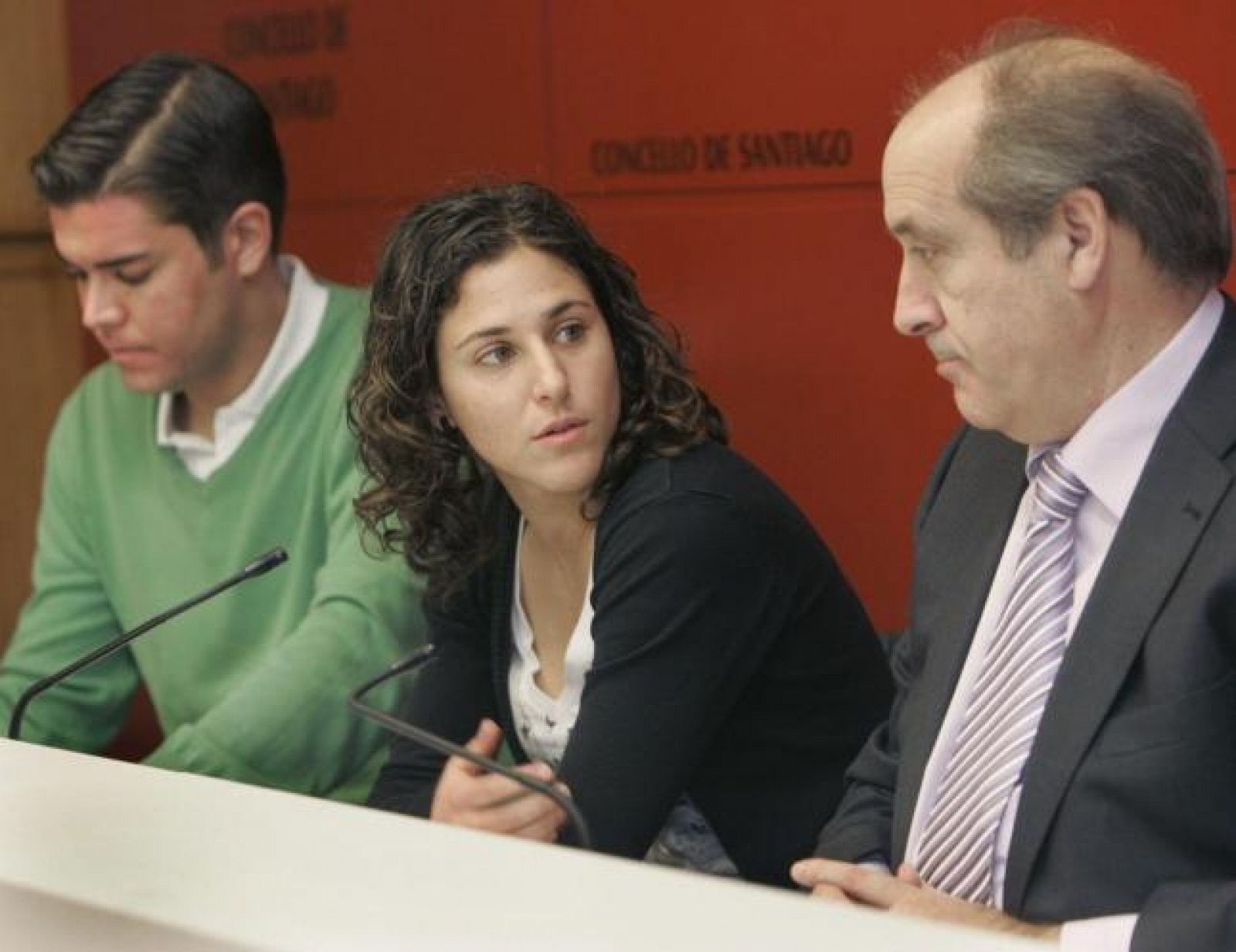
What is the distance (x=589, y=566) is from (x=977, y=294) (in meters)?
0.67

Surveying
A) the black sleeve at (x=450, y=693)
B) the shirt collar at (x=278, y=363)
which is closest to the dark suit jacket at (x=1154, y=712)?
the black sleeve at (x=450, y=693)

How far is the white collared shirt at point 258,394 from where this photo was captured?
2865mm

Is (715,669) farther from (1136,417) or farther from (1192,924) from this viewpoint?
(1192,924)

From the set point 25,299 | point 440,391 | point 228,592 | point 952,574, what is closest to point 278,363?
point 228,592

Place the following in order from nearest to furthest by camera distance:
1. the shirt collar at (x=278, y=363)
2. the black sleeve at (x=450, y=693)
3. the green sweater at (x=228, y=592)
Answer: the black sleeve at (x=450, y=693) < the green sweater at (x=228, y=592) < the shirt collar at (x=278, y=363)

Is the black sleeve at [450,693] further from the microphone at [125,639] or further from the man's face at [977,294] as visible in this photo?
the man's face at [977,294]

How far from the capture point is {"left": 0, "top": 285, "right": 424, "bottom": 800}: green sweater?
2588mm

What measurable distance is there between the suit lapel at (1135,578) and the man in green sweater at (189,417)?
116 centimetres

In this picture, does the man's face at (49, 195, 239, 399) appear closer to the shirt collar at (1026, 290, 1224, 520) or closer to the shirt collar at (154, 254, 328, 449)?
the shirt collar at (154, 254, 328, 449)

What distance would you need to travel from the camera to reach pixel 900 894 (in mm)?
1708

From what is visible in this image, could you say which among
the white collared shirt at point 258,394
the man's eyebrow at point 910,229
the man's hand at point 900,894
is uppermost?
the man's eyebrow at point 910,229

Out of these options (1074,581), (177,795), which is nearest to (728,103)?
(1074,581)

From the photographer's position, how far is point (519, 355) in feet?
7.30

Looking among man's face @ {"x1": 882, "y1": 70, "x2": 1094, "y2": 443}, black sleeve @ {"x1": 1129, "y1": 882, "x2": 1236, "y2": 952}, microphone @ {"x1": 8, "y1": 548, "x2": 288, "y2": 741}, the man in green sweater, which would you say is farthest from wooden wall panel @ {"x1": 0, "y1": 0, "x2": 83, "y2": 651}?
black sleeve @ {"x1": 1129, "y1": 882, "x2": 1236, "y2": 952}
